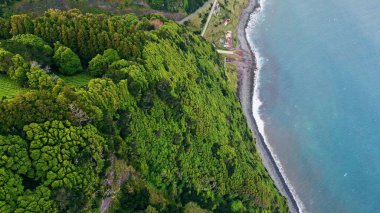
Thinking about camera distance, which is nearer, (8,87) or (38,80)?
(38,80)

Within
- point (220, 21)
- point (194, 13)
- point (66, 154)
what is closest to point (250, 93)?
point (220, 21)

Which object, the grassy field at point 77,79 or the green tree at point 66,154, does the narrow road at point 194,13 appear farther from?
the green tree at point 66,154

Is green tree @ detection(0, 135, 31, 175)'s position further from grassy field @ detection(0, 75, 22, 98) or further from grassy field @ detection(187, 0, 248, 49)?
grassy field @ detection(187, 0, 248, 49)

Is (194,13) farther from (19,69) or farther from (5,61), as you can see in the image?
(19,69)

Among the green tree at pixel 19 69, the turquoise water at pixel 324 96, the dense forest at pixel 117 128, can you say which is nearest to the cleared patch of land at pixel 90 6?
the dense forest at pixel 117 128

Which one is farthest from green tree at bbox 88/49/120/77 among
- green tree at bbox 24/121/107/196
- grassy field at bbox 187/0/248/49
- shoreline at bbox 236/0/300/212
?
grassy field at bbox 187/0/248/49

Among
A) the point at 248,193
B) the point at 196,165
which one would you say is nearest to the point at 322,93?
the point at 248,193
